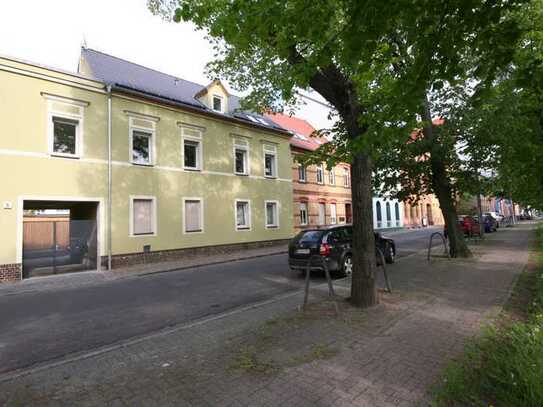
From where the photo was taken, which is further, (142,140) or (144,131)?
(142,140)

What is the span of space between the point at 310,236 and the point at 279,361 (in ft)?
22.2

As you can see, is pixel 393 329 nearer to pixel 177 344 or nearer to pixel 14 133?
pixel 177 344

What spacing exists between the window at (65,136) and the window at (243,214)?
908 centimetres

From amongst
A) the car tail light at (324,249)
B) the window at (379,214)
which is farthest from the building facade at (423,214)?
the car tail light at (324,249)

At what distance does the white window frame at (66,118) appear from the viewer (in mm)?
13234

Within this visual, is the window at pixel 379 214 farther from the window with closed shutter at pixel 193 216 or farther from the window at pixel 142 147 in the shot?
the window at pixel 142 147

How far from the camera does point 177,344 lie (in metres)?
4.82

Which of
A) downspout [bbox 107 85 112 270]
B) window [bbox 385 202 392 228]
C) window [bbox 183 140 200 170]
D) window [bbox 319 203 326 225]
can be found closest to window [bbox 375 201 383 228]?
window [bbox 385 202 392 228]

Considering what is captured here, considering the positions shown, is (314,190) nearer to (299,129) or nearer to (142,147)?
(299,129)

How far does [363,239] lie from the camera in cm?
636

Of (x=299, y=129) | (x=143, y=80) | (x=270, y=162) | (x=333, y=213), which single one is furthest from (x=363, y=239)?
(x=299, y=129)

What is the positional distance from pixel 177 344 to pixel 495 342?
4113 mm

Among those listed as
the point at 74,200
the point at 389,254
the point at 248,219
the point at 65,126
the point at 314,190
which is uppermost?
the point at 65,126

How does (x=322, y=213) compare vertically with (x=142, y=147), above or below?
below
